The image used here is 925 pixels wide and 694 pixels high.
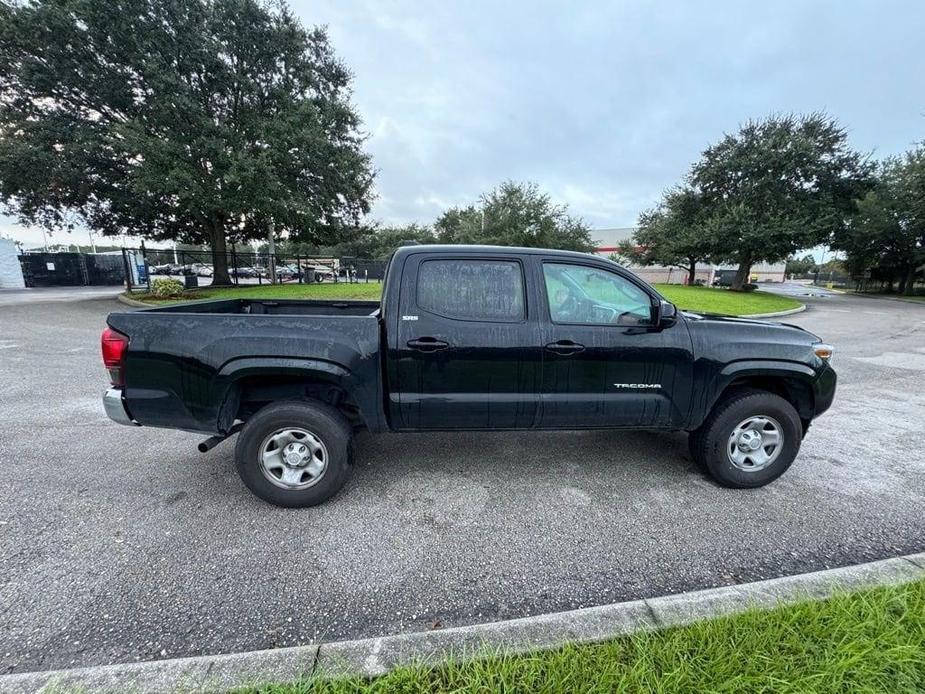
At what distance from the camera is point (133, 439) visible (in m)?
4.05

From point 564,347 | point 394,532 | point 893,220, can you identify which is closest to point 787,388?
point 564,347

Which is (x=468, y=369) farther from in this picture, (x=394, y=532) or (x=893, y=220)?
(x=893, y=220)

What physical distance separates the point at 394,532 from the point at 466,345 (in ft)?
4.39

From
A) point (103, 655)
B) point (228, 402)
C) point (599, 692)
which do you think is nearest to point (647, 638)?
point (599, 692)

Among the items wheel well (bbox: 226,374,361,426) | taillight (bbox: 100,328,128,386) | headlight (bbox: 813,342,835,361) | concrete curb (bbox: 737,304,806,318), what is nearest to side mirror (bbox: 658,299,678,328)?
headlight (bbox: 813,342,835,361)

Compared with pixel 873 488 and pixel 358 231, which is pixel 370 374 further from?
pixel 358 231

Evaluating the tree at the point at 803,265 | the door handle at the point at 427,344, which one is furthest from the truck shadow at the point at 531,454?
the tree at the point at 803,265

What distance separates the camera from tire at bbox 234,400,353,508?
9.41 ft

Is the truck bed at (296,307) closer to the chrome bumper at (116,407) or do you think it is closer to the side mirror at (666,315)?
the chrome bumper at (116,407)

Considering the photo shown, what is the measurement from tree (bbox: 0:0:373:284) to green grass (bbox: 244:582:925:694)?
54.6ft

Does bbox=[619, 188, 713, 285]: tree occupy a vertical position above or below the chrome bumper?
above

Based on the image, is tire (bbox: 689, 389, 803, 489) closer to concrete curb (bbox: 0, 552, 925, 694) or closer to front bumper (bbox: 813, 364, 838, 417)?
front bumper (bbox: 813, 364, 838, 417)

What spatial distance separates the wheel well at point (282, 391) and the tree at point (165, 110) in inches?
568

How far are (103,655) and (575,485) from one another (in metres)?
2.91
